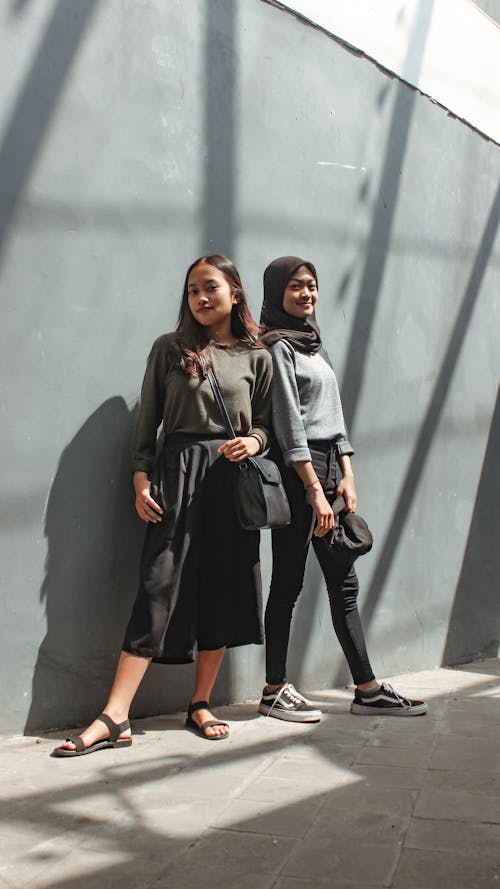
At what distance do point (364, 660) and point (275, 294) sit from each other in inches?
58.6

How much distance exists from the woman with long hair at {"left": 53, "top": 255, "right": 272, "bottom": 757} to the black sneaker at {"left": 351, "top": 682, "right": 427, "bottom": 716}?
0.60 m

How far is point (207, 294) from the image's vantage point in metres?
3.66

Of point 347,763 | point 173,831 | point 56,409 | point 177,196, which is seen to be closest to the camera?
point 173,831

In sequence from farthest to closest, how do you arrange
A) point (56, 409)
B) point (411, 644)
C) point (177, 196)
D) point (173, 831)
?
point (411, 644)
point (177, 196)
point (56, 409)
point (173, 831)

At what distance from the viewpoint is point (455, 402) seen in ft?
17.7

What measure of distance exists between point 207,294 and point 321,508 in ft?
2.96

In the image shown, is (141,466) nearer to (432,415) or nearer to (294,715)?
(294,715)

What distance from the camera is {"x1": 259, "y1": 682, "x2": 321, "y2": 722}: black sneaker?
153 inches

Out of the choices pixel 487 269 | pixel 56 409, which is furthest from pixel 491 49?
pixel 56 409

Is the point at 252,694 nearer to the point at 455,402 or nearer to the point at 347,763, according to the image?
the point at 347,763

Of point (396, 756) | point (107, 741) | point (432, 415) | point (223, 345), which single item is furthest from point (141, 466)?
point (432, 415)

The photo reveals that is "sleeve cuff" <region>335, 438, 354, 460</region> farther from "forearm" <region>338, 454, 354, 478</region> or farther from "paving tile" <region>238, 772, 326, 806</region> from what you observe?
"paving tile" <region>238, 772, 326, 806</region>

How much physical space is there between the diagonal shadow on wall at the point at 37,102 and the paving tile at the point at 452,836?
2222 millimetres

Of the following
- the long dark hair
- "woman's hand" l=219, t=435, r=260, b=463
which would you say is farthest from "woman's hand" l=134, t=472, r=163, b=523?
the long dark hair
